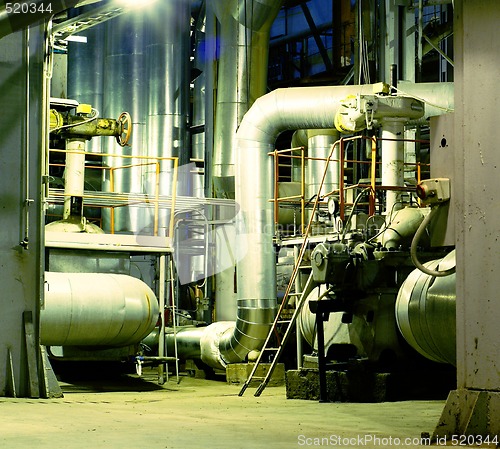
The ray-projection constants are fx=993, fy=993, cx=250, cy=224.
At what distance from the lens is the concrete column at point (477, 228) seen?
227 inches

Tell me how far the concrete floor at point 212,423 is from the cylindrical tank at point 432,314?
0.59 m

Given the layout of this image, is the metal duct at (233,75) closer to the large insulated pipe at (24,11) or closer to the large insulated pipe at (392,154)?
the large insulated pipe at (392,154)

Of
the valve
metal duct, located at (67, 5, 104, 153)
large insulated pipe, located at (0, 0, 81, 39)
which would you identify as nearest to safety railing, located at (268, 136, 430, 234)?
metal duct, located at (67, 5, 104, 153)

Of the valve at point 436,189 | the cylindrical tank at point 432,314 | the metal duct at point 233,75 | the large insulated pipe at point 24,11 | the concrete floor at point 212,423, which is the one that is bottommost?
the concrete floor at point 212,423

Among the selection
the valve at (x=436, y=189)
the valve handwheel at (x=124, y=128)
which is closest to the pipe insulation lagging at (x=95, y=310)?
the valve handwheel at (x=124, y=128)

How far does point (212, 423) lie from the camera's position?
739 cm

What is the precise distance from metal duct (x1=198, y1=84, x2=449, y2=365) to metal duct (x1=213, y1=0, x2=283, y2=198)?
2.27 metres

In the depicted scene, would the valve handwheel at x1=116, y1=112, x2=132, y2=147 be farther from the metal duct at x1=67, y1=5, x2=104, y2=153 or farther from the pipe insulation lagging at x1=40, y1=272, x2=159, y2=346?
the metal duct at x1=67, y1=5, x2=104, y2=153

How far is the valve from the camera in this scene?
631cm

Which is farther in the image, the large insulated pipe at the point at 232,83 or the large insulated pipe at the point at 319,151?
the large insulated pipe at the point at 232,83

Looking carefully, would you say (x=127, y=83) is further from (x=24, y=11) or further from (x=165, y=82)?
(x=24, y=11)

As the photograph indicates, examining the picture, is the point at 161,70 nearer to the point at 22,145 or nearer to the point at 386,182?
the point at 386,182

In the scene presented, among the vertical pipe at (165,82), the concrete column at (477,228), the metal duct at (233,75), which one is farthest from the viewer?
the vertical pipe at (165,82)

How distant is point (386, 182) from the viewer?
1269cm
